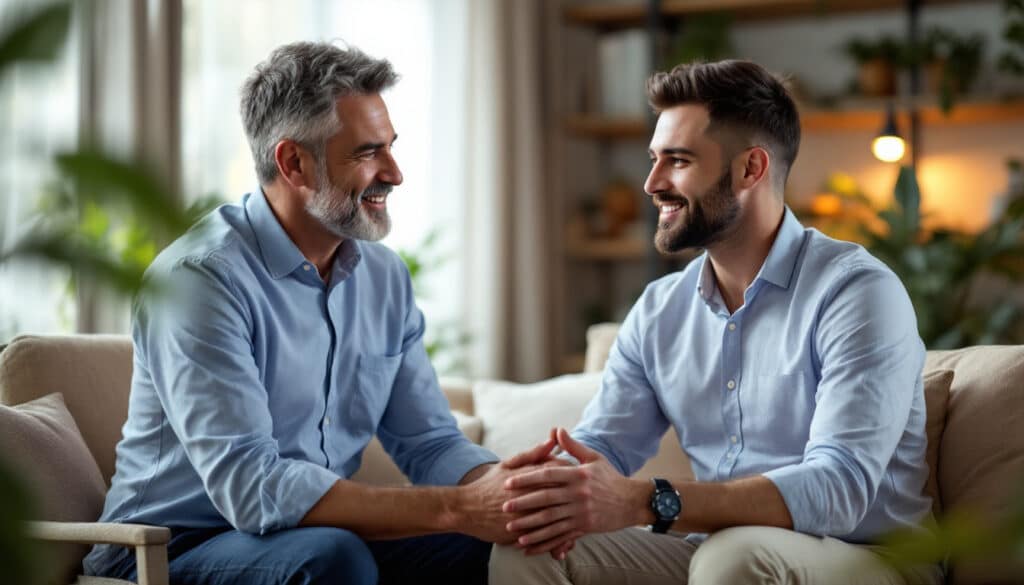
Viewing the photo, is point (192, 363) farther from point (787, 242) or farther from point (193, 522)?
point (787, 242)

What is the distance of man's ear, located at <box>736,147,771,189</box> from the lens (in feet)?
6.88

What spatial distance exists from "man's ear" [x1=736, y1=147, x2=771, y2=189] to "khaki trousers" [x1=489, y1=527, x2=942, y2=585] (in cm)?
63

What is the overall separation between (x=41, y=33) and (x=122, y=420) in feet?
6.17

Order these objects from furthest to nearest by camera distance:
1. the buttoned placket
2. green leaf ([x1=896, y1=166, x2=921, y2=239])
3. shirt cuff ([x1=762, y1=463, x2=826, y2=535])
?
green leaf ([x1=896, y1=166, x2=921, y2=239]) → the buttoned placket → shirt cuff ([x1=762, y1=463, x2=826, y2=535])

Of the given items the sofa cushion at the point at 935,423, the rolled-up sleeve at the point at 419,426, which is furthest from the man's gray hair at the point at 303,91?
the sofa cushion at the point at 935,423

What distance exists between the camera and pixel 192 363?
5.77 ft

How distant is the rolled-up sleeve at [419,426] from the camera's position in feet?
6.84

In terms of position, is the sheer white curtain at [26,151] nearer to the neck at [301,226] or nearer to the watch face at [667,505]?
the watch face at [667,505]

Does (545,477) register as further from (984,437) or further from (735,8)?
(735,8)

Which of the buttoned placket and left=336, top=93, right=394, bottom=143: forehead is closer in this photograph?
the buttoned placket

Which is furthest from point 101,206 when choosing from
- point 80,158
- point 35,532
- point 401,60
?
point 401,60

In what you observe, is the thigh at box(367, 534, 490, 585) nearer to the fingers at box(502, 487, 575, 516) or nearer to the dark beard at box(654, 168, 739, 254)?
the fingers at box(502, 487, 575, 516)

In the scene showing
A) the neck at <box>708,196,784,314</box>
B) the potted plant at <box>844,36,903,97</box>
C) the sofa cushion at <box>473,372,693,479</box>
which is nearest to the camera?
the neck at <box>708,196,784,314</box>

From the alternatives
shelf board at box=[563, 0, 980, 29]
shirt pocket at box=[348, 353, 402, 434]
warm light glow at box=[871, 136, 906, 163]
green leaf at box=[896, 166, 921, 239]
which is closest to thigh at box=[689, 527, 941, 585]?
shirt pocket at box=[348, 353, 402, 434]
